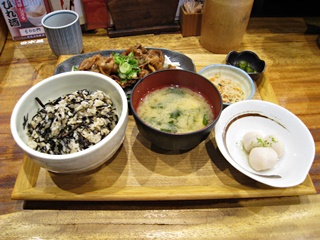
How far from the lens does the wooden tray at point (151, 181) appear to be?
1180 millimetres

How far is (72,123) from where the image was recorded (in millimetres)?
1183

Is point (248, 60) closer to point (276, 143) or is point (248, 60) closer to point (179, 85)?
point (179, 85)

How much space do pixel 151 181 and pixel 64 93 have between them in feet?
2.07

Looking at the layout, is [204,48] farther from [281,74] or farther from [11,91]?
[11,91]

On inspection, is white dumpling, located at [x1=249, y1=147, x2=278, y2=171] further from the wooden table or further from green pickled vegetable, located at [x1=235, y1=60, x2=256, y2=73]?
green pickled vegetable, located at [x1=235, y1=60, x2=256, y2=73]

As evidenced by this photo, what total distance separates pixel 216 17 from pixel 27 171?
170 centimetres

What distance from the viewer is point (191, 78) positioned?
1417 mm

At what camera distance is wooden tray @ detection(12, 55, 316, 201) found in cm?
118

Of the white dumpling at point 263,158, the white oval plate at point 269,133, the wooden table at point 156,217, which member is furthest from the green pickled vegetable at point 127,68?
the white dumpling at point 263,158

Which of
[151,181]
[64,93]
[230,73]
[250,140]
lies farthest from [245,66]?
[64,93]

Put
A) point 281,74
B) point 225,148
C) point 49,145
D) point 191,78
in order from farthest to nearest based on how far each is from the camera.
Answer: point 281,74 < point 191,78 < point 225,148 < point 49,145

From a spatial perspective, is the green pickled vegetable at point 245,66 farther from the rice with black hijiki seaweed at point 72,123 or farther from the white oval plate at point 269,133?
the rice with black hijiki seaweed at point 72,123

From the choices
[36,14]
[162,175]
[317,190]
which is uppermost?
[36,14]

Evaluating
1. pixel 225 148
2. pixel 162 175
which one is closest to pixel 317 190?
pixel 225 148
